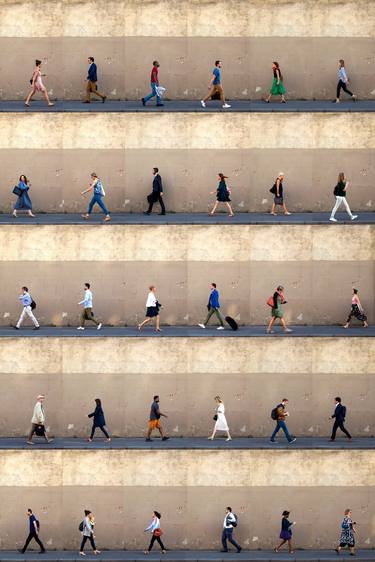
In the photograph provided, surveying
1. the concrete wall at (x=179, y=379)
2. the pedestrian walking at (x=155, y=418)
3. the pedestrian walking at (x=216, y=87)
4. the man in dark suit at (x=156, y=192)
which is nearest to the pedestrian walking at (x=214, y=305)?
the concrete wall at (x=179, y=379)

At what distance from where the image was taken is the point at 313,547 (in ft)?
231

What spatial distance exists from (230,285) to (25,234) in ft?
23.6

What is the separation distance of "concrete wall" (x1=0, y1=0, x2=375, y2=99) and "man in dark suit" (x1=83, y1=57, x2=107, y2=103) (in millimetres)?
673

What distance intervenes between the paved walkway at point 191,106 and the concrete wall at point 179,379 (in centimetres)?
823

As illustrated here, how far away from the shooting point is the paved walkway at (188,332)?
71.3 metres

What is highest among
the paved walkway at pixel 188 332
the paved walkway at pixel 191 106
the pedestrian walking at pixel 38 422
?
the paved walkway at pixel 191 106

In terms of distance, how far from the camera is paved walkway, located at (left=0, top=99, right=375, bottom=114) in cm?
7375

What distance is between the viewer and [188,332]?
236ft

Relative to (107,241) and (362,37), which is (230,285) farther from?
(362,37)

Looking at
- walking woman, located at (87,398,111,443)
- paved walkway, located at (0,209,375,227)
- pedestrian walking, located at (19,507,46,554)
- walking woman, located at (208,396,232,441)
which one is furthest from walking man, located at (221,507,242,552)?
paved walkway, located at (0,209,375,227)

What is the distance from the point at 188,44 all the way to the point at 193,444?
14409mm

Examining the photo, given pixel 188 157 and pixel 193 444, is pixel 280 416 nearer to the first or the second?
pixel 193 444

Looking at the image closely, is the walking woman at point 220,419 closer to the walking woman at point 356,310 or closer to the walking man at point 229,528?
the walking man at point 229,528

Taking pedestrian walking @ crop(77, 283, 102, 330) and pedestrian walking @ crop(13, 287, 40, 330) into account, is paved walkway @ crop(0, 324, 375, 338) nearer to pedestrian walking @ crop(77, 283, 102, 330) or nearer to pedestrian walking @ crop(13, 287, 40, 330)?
pedestrian walking @ crop(77, 283, 102, 330)
